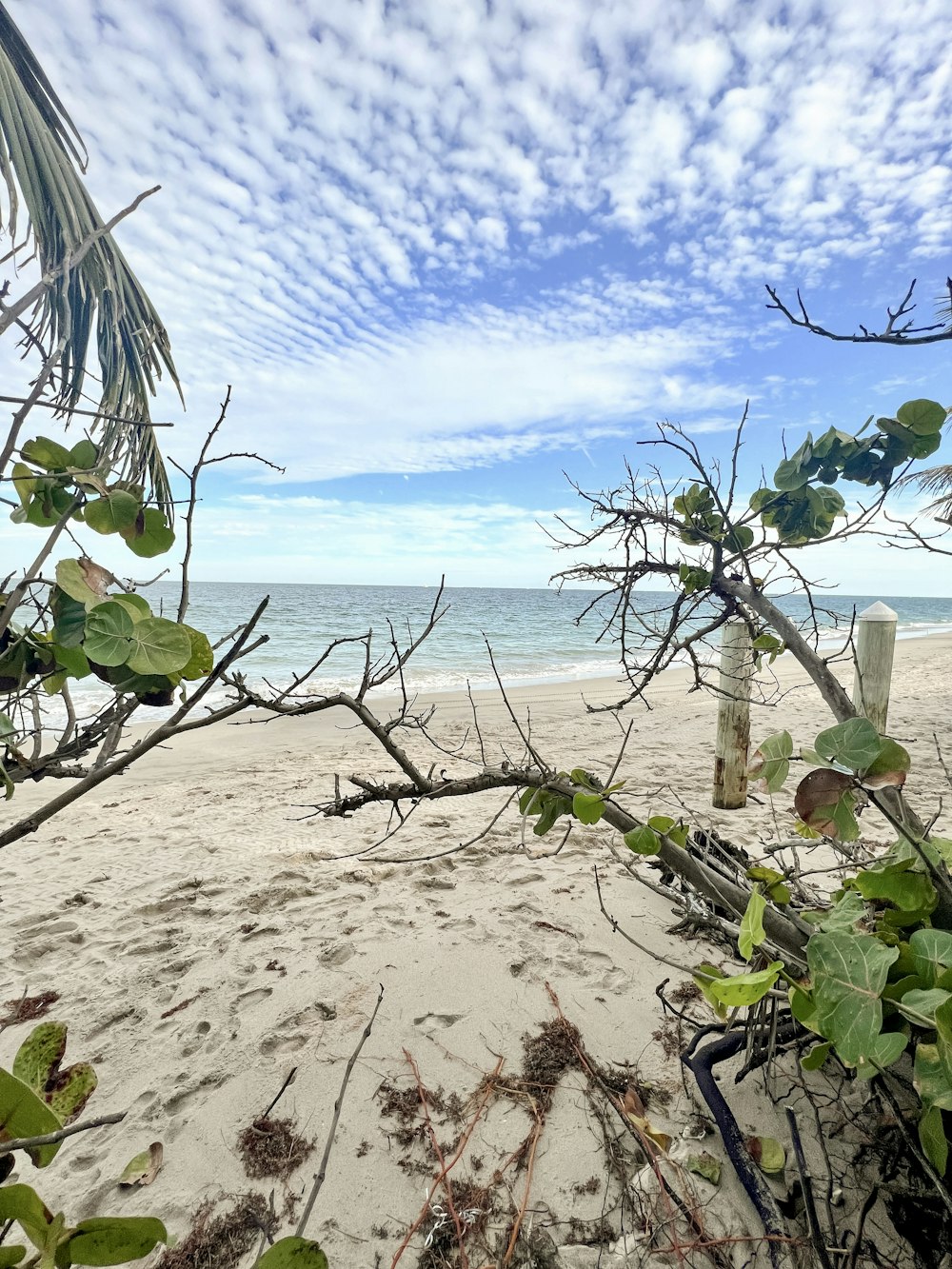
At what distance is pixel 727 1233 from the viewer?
1.27m

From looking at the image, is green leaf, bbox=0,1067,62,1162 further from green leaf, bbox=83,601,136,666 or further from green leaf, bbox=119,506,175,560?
green leaf, bbox=119,506,175,560

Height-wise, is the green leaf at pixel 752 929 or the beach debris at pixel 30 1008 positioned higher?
the green leaf at pixel 752 929

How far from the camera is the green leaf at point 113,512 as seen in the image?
769 mm

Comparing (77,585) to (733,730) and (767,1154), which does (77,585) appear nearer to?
(767,1154)

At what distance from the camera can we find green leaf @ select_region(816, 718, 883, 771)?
1043 millimetres

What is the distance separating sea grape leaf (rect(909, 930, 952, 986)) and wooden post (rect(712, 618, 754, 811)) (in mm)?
2533

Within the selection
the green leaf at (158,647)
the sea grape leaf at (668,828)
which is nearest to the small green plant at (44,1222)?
the green leaf at (158,647)

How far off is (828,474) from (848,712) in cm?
56

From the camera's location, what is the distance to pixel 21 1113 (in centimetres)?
45

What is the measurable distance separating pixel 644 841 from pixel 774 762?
1.04 ft

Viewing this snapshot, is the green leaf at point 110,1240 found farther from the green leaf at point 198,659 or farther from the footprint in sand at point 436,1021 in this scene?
the footprint in sand at point 436,1021

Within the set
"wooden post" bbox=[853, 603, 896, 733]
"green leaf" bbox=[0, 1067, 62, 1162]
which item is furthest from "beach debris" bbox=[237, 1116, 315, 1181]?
"wooden post" bbox=[853, 603, 896, 733]

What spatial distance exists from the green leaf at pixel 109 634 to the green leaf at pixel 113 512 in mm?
165

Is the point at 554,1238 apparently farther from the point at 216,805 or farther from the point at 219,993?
the point at 216,805
